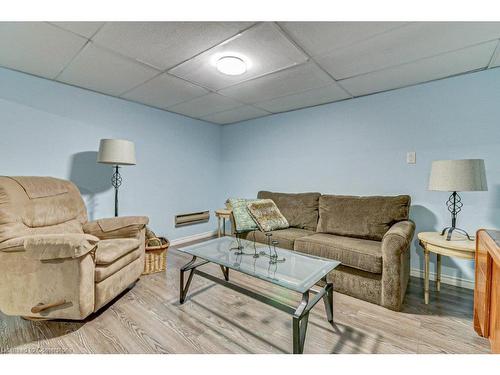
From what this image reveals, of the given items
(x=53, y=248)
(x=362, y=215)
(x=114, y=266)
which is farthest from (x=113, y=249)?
(x=362, y=215)

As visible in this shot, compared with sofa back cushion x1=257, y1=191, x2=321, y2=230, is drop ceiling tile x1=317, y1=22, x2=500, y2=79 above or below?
above

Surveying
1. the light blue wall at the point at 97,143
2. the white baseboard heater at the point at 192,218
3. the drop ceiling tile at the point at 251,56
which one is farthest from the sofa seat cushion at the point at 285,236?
the drop ceiling tile at the point at 251,56

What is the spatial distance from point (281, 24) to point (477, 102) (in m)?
2.00

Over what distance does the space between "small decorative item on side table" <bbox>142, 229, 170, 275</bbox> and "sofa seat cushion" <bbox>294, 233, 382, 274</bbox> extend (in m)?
1.46

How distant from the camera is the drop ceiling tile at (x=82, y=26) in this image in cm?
146

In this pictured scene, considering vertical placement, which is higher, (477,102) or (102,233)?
(477,102)

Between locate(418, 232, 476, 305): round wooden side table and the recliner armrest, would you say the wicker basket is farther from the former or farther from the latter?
locate(418, 232, 476, 305): round wooden side table

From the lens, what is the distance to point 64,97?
7.94ft

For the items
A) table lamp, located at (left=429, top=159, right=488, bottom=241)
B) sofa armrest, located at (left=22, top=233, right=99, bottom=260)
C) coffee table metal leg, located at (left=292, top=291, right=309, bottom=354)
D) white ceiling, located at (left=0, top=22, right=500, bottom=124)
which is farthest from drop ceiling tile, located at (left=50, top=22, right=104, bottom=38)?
table lamp, located at (left=429, top=159, right=488, bottom=241)

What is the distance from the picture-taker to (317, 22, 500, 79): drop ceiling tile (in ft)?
4.74

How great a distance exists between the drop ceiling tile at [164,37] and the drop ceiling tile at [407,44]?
0.89 metres

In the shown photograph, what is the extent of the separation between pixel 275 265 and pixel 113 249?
1287 mm

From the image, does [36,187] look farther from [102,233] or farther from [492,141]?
[492,141]
